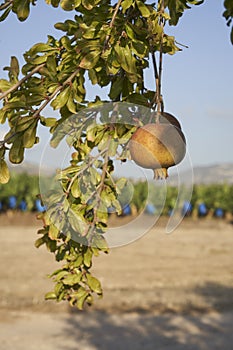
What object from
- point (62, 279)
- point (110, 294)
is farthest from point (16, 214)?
point (62, 279)

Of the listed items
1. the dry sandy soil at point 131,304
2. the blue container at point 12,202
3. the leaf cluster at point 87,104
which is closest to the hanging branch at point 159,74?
the leaf cluster at point 87,104

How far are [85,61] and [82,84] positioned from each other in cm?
9

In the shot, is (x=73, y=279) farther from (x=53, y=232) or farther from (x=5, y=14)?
(x=5, y=14)

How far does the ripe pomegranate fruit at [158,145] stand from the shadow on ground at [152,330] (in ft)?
16.6

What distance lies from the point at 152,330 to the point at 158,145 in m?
5.79

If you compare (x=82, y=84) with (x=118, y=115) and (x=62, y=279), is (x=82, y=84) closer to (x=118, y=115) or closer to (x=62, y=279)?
(x=118, y=115)

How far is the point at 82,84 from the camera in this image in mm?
1455

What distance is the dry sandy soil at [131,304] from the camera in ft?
21.0

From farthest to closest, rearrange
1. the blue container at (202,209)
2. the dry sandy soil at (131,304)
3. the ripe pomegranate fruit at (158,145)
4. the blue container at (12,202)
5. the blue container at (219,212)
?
the blue container at (219,212)
the blue container at (202,209)
the blue container at (12,202)
the dry sandy soil at (131,304)
the ripe pomegranate fruit at (158,145)

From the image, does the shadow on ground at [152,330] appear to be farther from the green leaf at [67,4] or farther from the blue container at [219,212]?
the blue container at [219,212]

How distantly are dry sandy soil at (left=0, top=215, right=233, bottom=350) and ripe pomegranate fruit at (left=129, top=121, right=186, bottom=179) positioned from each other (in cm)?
502

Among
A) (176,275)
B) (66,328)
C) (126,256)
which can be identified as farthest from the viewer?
(126,256)

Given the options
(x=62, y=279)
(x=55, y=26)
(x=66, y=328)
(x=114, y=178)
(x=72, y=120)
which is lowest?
(x=66, y=328)

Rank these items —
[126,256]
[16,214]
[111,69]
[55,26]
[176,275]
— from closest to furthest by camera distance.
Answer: [111,69]
[55,26]
[176,275]
[126,256]
[16,214]
